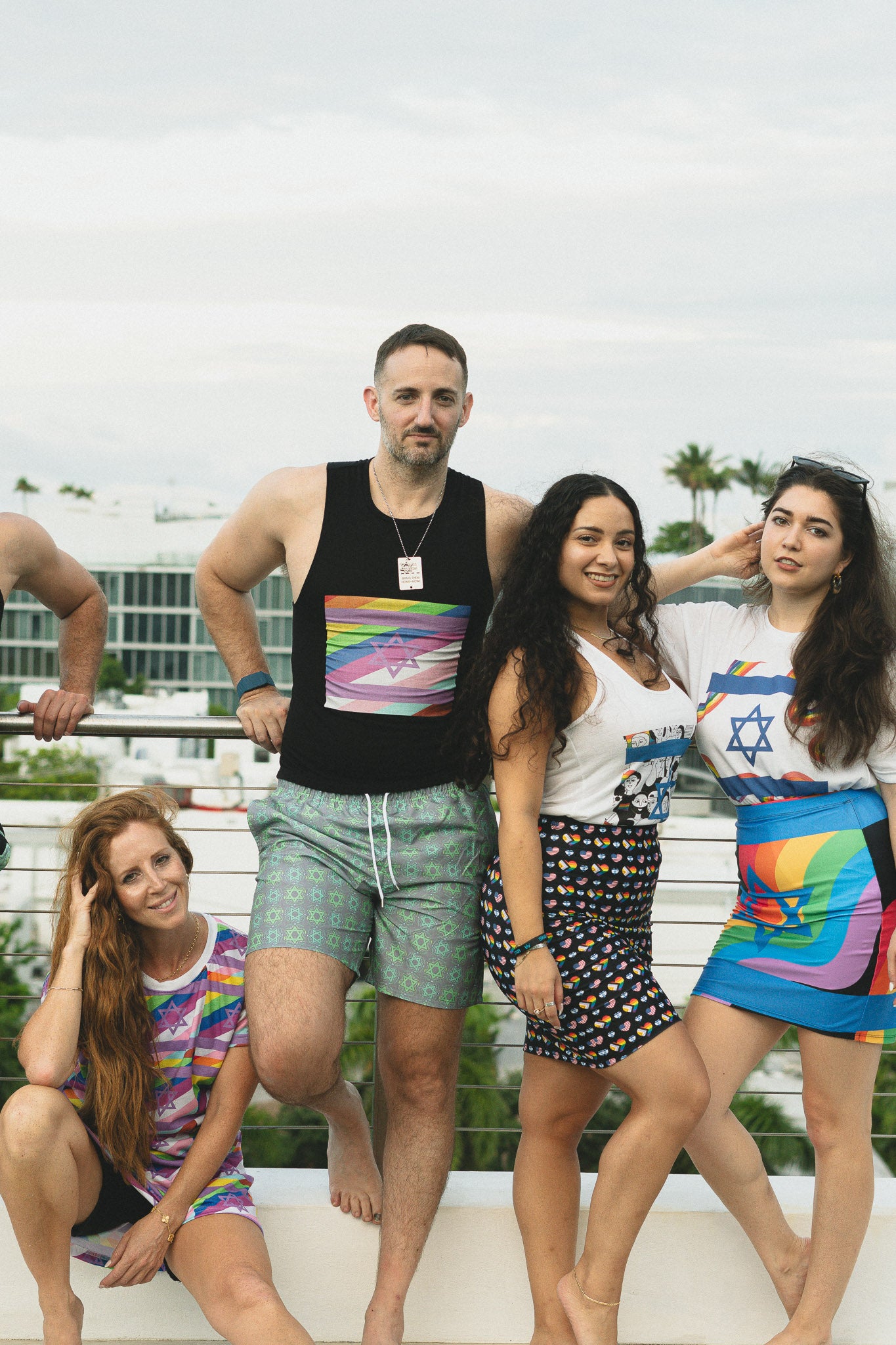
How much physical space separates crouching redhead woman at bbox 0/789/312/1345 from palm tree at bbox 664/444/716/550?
206 ft

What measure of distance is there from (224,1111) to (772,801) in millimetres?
1180

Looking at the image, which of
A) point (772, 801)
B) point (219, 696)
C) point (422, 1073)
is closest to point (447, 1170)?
point (422, 1073)

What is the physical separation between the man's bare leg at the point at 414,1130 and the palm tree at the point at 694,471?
62730 millimetres

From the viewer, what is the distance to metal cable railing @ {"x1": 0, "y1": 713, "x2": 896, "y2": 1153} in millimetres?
2598

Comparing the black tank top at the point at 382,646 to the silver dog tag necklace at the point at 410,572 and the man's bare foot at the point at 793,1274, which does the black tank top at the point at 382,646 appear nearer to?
the silver dog tag necklace at the point at 410,572

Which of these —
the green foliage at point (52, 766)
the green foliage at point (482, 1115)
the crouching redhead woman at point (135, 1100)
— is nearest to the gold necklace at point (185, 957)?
the crouching redhead woman at point (135, 1100)

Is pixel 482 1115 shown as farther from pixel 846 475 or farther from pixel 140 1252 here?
pixel 846 475

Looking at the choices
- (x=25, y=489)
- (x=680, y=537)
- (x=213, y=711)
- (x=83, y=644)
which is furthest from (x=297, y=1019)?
(x=25, y=489)

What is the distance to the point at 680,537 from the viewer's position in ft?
220

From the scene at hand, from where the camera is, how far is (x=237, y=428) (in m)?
72.1

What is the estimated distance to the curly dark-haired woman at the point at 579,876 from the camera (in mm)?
2156

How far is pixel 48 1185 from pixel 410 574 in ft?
4.18

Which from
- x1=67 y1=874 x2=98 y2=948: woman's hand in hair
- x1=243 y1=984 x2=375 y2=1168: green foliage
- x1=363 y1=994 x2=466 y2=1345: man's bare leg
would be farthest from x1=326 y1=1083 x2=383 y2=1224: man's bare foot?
x1=243 y1=984 x2=375 y2=1168: green foliage

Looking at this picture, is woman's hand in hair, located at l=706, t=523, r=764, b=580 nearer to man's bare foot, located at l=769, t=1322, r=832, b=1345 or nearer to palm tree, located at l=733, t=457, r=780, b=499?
man's bare foot, located at l=769, t=1322, r=832, b=1345
